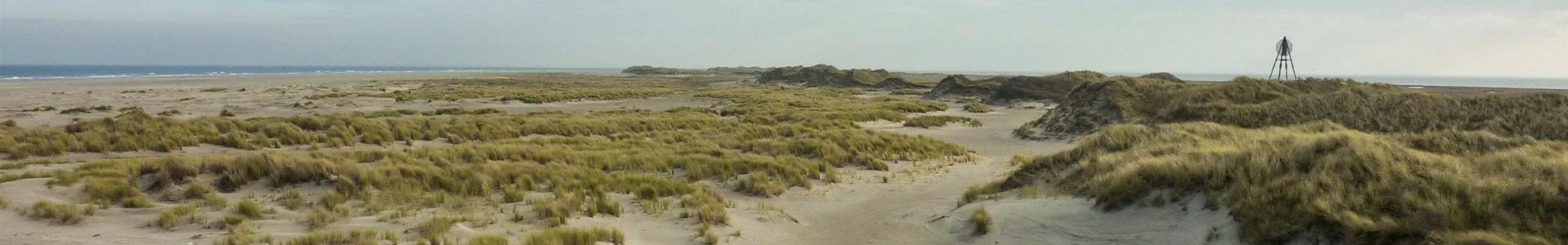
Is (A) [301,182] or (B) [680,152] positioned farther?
(B) [680,152]

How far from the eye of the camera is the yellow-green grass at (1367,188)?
5422mm

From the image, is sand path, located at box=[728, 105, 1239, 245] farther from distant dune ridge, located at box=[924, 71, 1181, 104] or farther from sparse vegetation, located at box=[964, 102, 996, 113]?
distant dune ridge, located at box=[924, 71, 1181, 104]

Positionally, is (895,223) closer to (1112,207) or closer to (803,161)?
(1112,207)

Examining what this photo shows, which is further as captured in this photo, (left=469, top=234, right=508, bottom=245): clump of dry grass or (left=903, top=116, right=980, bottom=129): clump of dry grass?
(left=903, top=116, right=980, bottom=129): clump of dry grass

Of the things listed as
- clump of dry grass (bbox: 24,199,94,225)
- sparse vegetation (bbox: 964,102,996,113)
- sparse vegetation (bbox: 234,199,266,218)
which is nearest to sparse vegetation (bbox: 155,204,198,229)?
sparse vegetation (bbox: 234,199,266,218)

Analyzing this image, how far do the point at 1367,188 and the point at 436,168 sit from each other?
11557 millimetres

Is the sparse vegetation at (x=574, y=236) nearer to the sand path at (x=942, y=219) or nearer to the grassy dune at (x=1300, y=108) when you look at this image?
the sand path at (x=942, y=219)

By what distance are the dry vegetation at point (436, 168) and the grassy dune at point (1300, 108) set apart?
28.2ft

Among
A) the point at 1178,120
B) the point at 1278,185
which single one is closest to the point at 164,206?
the point at 1278,185

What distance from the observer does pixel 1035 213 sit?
26.6ft

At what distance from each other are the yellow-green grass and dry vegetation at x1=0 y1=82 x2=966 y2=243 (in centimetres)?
495

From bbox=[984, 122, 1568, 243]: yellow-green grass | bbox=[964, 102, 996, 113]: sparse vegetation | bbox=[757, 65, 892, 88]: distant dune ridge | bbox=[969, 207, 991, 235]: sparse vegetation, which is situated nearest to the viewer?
bbox=[984, 122, 1568, 243]: yellow-green grass

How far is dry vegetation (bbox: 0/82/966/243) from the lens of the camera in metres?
8.06

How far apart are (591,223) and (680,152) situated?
764 cm
